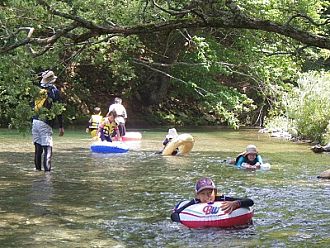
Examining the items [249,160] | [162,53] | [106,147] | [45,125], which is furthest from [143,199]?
[162,53]

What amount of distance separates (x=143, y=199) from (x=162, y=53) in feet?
76.7

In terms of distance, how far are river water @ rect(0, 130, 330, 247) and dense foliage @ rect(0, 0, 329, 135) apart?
152 cm

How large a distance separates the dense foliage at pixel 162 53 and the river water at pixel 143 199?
152cm

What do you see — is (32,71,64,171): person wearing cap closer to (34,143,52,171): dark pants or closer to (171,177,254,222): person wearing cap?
(34,143,52,171): dark pants

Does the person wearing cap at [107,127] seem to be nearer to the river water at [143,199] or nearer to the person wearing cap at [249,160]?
the river water at [143,199]

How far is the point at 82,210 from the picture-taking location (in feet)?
28.7

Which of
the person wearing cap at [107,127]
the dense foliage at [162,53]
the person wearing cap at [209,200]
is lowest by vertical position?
the person wearing cap at [209,200]

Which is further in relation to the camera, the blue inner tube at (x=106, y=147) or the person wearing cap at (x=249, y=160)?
the blue inner tube at (x=106, y=147)

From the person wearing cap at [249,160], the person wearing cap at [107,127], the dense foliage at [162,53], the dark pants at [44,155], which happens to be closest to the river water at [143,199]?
the dark pants at [44,155]

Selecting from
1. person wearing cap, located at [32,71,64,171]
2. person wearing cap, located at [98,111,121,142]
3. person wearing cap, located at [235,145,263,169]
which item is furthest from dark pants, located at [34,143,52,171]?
person wearing cap, located at [98,111,121,142]

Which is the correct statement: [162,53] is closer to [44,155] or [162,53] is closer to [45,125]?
[44,155]

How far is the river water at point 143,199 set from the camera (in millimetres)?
7199

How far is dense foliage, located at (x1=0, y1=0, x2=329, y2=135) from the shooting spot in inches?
318

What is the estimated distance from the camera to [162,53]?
3262 cm
